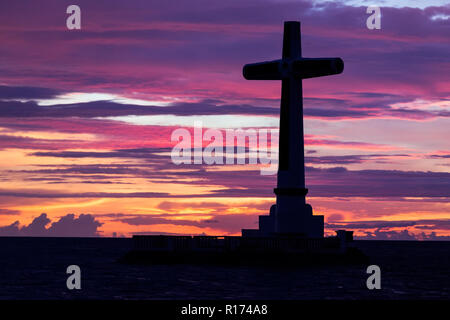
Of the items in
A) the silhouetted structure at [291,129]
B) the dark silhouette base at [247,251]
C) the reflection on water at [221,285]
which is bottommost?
the reflection on water at [221,285]

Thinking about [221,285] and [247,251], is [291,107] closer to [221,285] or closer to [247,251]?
[247,251]

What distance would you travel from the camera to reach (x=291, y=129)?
219ft

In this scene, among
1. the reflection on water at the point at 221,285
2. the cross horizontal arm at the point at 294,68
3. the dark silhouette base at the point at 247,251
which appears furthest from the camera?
the dark silhouette base at the point at 247,251

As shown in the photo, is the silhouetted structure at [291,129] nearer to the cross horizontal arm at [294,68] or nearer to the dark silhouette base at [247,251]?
the cross horizontal arm at [294,68]

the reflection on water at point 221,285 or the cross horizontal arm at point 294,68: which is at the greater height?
the cross horizontal arm at point 294,68

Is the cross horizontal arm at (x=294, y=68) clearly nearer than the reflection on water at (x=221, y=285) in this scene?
No

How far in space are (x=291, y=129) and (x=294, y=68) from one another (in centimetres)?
540

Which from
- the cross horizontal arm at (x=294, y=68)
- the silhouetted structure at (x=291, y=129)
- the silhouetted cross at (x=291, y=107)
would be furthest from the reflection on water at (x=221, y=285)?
the cross horizontal arm at (x=294, y=68)

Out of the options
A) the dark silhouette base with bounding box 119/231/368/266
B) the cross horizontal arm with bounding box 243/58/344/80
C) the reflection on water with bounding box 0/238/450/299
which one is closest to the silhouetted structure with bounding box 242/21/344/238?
the cross horizontal arm with bounding box 243/58/344/80

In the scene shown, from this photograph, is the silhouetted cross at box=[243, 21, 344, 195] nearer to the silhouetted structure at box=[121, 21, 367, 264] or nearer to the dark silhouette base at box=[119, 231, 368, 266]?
the silhouetted structure at box=[121, 21, 367, 264]

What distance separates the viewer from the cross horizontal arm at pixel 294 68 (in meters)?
64.8

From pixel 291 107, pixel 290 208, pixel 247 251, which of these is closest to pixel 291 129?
pixel 291 107

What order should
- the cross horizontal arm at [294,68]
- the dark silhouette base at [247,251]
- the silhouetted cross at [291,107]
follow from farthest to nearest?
the dark silhouette base at [247,251]
the silhouetted cross at [291,107]
the cross horizontal arm at [294,68]
